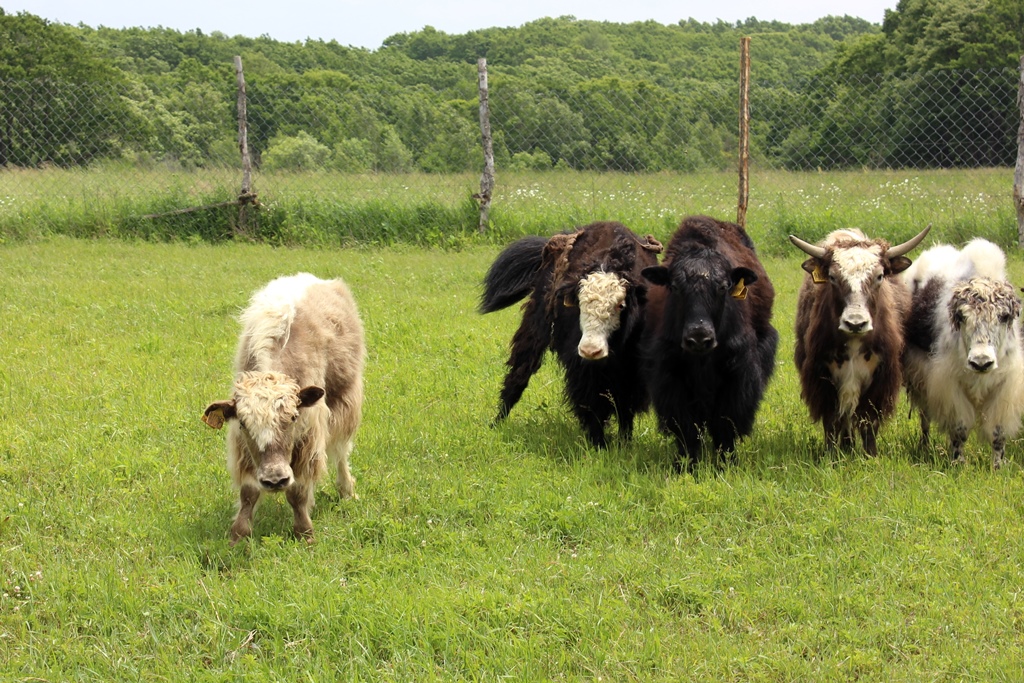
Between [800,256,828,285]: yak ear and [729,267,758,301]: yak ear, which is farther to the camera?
[800,256,828,285]: yak ear

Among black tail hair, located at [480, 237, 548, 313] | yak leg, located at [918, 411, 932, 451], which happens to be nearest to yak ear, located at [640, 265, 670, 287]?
black tail hair, located at [480, 237, 548, 313]

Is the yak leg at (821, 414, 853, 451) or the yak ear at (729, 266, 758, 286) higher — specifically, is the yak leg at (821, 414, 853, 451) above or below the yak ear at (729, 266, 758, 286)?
below

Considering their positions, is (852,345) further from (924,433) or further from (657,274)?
(657,274)

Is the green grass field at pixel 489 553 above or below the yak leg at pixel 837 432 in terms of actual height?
below

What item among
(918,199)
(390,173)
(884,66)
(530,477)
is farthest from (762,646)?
(884,66)

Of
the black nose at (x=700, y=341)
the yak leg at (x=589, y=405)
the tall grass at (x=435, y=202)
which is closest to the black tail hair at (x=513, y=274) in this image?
the yak leg at (x=589, y=405)

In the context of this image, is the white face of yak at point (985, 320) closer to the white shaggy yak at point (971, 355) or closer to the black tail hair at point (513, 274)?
the white shaggy yak at point (971, 355)

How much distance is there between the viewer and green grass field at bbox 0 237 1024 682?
446cm

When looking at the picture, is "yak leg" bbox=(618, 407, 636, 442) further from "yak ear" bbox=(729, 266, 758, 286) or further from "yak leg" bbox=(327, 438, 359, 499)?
"yak leg" bbox=(327, 438, 359, 499)

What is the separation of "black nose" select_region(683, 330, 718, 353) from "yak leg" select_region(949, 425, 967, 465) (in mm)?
1815

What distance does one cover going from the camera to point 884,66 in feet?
86.3

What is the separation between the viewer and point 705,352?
650 centimetres

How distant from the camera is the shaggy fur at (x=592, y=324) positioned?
7137mm

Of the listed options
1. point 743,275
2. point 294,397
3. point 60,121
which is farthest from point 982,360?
point 60,121
